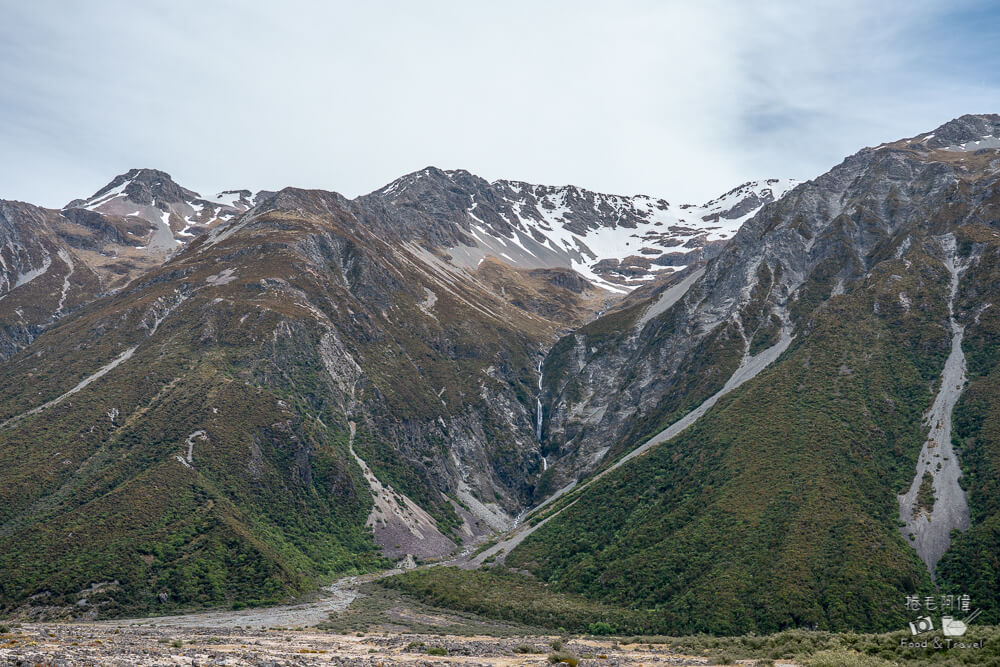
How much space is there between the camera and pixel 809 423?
268 feet

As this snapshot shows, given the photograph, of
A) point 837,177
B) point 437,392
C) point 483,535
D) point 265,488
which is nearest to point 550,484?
point 483,535

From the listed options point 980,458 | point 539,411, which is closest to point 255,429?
point 539,411

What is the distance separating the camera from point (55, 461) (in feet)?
270

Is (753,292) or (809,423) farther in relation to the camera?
(753,292)

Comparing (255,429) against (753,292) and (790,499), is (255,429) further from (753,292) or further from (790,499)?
(753,292)

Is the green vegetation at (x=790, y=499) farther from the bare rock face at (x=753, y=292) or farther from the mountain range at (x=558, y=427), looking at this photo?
the bare rock face at (x=753, y=292)

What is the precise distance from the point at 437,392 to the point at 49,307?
141418 mm

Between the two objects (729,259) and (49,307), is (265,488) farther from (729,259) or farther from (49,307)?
(49,307)

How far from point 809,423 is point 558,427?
7970cm

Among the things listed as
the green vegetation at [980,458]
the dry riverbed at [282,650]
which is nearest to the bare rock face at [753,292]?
the green vegetation at [980,458]

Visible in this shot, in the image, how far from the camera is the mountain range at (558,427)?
62281mm

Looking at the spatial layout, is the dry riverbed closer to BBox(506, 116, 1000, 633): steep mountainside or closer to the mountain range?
the mountain range

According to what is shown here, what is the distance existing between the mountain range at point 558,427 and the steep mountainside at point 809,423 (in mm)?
450

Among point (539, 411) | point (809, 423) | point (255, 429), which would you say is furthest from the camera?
point (539, 411)
